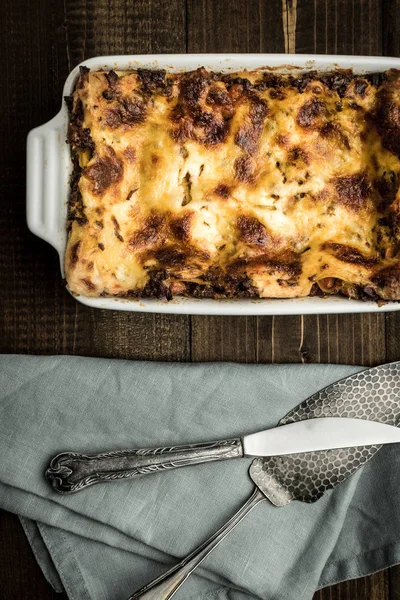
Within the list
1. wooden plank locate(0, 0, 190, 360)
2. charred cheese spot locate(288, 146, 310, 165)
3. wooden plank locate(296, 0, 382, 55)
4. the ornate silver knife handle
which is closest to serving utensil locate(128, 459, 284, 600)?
the ornate silver knife handle

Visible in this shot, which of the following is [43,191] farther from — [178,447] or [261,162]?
[178,447]

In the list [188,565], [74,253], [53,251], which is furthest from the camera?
[53,251]

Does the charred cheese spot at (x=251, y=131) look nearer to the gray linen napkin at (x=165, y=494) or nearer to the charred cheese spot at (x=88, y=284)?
the charred cheese spot at (x=88, y=284)

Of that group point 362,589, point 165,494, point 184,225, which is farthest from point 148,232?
point 362,589

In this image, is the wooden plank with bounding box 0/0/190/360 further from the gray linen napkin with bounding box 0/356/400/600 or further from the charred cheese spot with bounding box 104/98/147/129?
the charred cheese spot with bounding box 104/98/147/129

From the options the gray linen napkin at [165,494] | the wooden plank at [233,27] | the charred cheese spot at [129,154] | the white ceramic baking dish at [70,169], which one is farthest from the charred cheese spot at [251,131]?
the gray linen napkin at [165,494]

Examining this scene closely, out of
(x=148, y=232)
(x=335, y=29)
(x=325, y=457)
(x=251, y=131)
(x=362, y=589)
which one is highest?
(x=335, y=29)

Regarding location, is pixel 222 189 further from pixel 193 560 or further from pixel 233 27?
pixel 193 560
